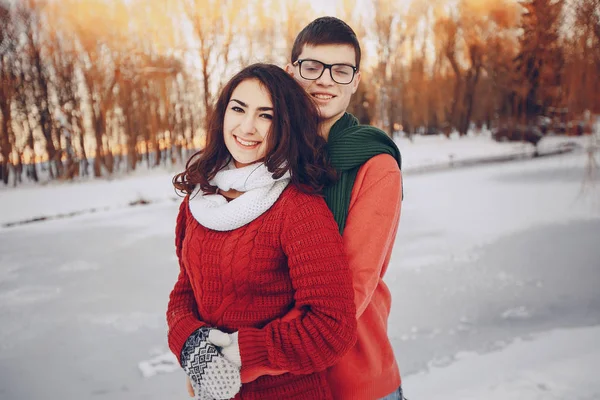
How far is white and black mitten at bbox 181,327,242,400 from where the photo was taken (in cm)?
114

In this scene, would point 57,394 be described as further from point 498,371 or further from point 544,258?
point 544,258

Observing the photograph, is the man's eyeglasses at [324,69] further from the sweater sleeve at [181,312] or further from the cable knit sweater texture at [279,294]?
the sweater sleeve at [181,312]

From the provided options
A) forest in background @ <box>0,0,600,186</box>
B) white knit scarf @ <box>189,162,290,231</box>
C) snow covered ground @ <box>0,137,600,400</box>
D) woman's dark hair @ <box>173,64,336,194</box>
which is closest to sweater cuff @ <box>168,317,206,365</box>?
white knit scarf @ <box>189,162,290,231</box>

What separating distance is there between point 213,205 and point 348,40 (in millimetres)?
768

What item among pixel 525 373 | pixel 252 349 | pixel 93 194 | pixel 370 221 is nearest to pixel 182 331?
pixel 252 349

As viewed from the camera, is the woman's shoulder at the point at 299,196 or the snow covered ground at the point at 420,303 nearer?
the woman's shoulder at the point at 299,196

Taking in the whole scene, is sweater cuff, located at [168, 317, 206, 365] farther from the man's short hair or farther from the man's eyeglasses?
the man's short hair

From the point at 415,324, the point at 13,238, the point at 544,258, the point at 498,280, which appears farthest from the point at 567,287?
the point at 13,238

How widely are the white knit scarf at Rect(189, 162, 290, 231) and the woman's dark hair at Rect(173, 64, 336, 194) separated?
1.4 inches

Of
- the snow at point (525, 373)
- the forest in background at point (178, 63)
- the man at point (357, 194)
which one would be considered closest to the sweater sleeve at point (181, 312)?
the man at point (357, 194)

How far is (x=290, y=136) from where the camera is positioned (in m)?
1.30

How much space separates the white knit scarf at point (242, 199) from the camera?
122 centimetres

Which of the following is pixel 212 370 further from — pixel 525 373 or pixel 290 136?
pixel 525 373

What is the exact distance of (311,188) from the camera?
1.23m
